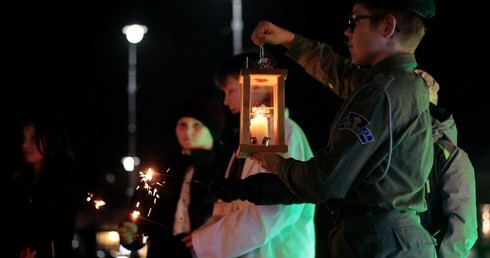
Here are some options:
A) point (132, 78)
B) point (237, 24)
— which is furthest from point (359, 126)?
point (132, 78)

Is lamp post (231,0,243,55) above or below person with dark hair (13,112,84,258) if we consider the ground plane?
above

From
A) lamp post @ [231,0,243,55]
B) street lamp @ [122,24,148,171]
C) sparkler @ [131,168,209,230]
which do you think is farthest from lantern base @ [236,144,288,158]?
street lamp @ [122,24,148,171]

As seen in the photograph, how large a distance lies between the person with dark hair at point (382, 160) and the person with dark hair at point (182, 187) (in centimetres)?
97

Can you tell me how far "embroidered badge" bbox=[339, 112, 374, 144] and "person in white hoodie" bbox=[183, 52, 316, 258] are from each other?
1.04 metres

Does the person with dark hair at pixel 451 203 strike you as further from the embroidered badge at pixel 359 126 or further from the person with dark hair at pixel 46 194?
the person with dark hair at pixel 46 194

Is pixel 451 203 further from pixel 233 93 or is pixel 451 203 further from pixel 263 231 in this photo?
pixel 233 93

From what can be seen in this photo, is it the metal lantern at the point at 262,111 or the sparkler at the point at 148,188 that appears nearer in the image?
the metal lantern at the point at 262,111

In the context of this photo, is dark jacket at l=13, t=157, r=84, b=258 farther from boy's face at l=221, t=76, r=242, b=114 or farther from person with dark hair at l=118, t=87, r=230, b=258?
boy's face at l=221, t=76, r=242, b=114

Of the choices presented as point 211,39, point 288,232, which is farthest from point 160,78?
point 288,232

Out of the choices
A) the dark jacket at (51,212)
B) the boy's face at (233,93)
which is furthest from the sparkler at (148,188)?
the dark jacket at (51,212)

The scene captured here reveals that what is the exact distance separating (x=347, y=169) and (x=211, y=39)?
302 inches

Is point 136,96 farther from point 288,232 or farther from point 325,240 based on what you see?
point 288,232

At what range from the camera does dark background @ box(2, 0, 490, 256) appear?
211 inches

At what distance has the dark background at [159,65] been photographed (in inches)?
211
